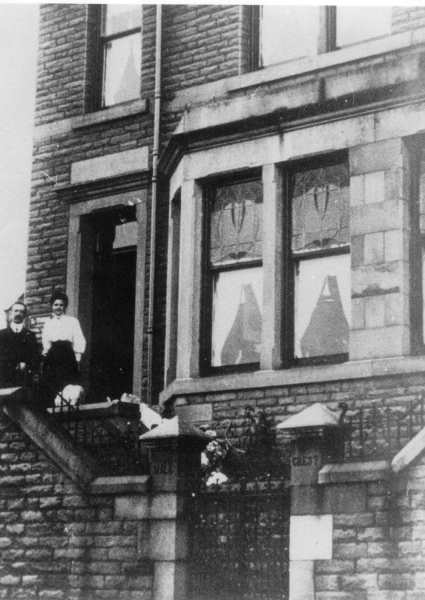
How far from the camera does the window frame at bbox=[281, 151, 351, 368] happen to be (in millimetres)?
12352

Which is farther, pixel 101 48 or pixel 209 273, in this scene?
pixel 101 48

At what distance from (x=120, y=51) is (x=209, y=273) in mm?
4572

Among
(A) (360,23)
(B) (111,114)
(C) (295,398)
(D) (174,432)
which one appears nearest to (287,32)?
(A) (360,23)

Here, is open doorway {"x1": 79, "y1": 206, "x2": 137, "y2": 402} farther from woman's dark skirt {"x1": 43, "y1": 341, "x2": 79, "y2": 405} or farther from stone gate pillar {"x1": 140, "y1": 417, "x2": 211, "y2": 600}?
stone gate pillar {"x1": 140, "y1": 417, "x2": 211, "y2": 600}

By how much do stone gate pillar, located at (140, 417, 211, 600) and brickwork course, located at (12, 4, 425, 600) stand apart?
10.7 inches

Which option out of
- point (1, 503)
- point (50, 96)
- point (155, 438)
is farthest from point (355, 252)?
point (50, 96)

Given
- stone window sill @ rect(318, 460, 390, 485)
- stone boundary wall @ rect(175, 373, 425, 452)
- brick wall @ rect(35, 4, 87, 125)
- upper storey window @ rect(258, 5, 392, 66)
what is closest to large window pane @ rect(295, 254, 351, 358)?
stone boundary wall @ rect(175, 373, 425, 452)

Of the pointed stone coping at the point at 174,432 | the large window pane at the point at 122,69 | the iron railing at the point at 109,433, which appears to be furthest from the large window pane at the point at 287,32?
the pointed stone coping at the point at 174,432

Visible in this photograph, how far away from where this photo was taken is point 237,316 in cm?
1296

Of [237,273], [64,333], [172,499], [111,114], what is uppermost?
[111,114]

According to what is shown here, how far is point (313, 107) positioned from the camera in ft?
41.0

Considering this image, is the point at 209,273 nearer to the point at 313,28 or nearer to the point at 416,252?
the point at 416,252

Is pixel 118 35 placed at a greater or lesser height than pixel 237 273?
greater

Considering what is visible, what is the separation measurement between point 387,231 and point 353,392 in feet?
5.83
